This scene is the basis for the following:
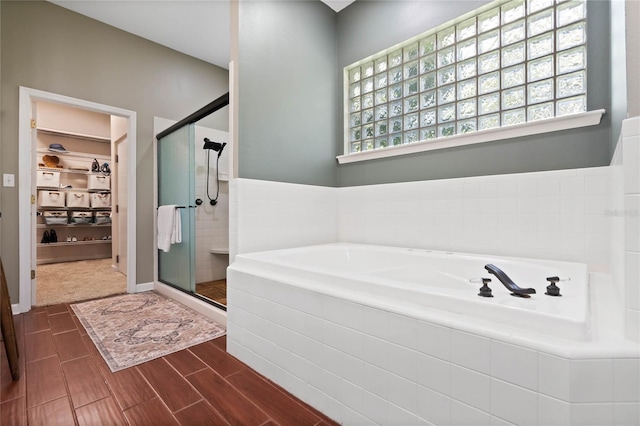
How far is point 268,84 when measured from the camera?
2.08 meters

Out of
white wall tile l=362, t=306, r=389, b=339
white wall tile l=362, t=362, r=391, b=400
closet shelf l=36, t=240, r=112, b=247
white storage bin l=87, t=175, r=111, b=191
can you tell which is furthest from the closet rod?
closet shelf l=36, t=240, r=112, b=247

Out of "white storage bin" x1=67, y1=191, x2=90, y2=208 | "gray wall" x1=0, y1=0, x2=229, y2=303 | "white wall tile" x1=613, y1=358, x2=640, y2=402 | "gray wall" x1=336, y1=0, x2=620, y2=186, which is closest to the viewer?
"white wall tile" x1=613, y1=358, x2=640, y2=402

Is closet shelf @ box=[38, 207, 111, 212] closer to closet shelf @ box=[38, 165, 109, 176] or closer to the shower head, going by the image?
closet shelf @ box=[38, 165, 109, 176]

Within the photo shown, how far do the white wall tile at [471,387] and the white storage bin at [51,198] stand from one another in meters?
6.13

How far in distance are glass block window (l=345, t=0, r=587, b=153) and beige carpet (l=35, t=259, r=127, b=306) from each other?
3.07 meters

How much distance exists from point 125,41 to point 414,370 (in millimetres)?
3864

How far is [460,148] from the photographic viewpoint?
1.91 m

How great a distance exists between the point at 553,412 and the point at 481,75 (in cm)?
188

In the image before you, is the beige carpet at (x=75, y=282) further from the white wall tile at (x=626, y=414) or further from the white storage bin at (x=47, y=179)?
the white wall tile at (x=626, y=414)

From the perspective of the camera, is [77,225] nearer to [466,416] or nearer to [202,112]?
[202,112]

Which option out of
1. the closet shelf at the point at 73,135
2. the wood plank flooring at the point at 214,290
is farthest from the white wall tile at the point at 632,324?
the closet shelf at the point at 73,135

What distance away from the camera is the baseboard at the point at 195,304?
2096 millimetres

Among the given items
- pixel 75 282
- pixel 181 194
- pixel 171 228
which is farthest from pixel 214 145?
pixel 75 282

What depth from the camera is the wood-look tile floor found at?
113 cm
